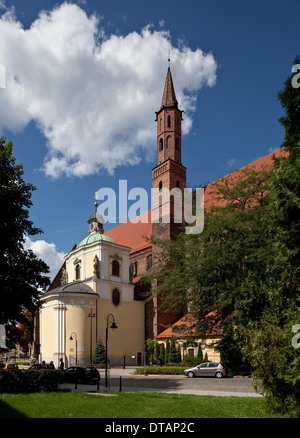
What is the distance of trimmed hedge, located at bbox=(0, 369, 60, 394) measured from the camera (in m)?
15.7

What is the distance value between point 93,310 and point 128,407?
30.6m

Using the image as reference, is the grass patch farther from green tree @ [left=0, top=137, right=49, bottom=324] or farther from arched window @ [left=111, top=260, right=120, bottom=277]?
arched window @ [left=111, top=260, right=120, bottom=277]

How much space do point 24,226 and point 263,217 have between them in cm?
1385

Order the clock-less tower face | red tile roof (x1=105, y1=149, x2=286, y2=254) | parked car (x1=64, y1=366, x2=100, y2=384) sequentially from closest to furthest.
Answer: parked car (x1=64, y1=366, x2=100, y2=384) < the clock-less tower face < red tile roof (x1=105, y1=149, x2=286, y2=254)

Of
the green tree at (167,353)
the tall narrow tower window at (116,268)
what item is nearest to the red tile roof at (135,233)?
the tall narrow tower window at (116,268)

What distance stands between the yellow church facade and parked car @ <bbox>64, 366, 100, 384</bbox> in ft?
44.6

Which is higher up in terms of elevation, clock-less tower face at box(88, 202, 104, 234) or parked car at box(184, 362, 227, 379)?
clock-less tower face at box(88, 202, 104, 234)

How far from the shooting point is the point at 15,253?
2019cm

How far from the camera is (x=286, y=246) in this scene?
12305 millimetres

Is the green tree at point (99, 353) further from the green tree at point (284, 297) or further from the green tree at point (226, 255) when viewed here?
the green tree at point (284, 297)

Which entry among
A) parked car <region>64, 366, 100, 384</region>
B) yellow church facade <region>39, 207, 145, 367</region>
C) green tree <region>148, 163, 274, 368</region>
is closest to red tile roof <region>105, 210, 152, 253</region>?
yellow church facade <region>39, 207, 145, 367</region>

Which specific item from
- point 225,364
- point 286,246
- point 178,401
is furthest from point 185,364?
point 286,246
